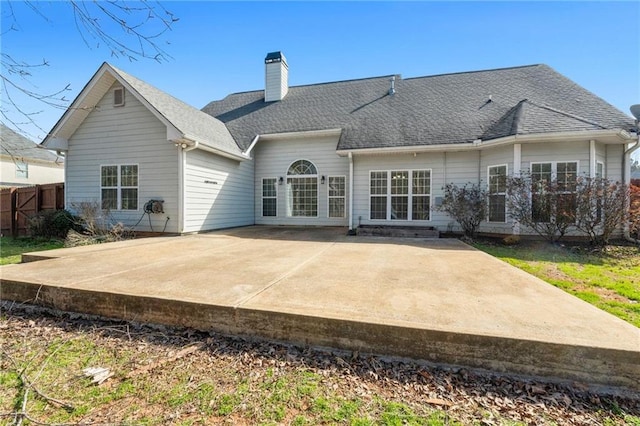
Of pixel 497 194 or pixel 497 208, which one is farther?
pixel 497 208

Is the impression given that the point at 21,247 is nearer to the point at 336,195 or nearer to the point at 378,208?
the point at 336,195

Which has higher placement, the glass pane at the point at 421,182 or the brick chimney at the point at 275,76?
the brick chimney at the point at 275,76

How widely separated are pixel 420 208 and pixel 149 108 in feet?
31.1

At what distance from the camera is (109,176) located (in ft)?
31.5

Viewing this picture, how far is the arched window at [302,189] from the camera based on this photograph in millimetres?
11914

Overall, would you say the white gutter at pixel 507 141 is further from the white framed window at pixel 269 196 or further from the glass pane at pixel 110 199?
the glass pane at pixel 110 199

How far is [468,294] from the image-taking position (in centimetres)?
343

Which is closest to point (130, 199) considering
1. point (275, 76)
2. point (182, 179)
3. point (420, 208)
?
point (182, 179)

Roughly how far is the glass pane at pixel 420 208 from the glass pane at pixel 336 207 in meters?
2.82

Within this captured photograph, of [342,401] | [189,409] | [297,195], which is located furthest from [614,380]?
[297,195]

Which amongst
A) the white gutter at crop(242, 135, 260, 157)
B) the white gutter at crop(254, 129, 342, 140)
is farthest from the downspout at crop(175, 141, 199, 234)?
the white gutter at crop(254, 129, 342, 140)

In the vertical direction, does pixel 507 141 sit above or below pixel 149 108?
below

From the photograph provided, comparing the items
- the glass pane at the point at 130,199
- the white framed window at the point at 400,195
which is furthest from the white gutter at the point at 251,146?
the white framed window at the point at 400,195

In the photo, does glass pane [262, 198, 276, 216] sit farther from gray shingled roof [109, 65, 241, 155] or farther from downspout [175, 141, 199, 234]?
downspout [175, 141, 199, 234]
